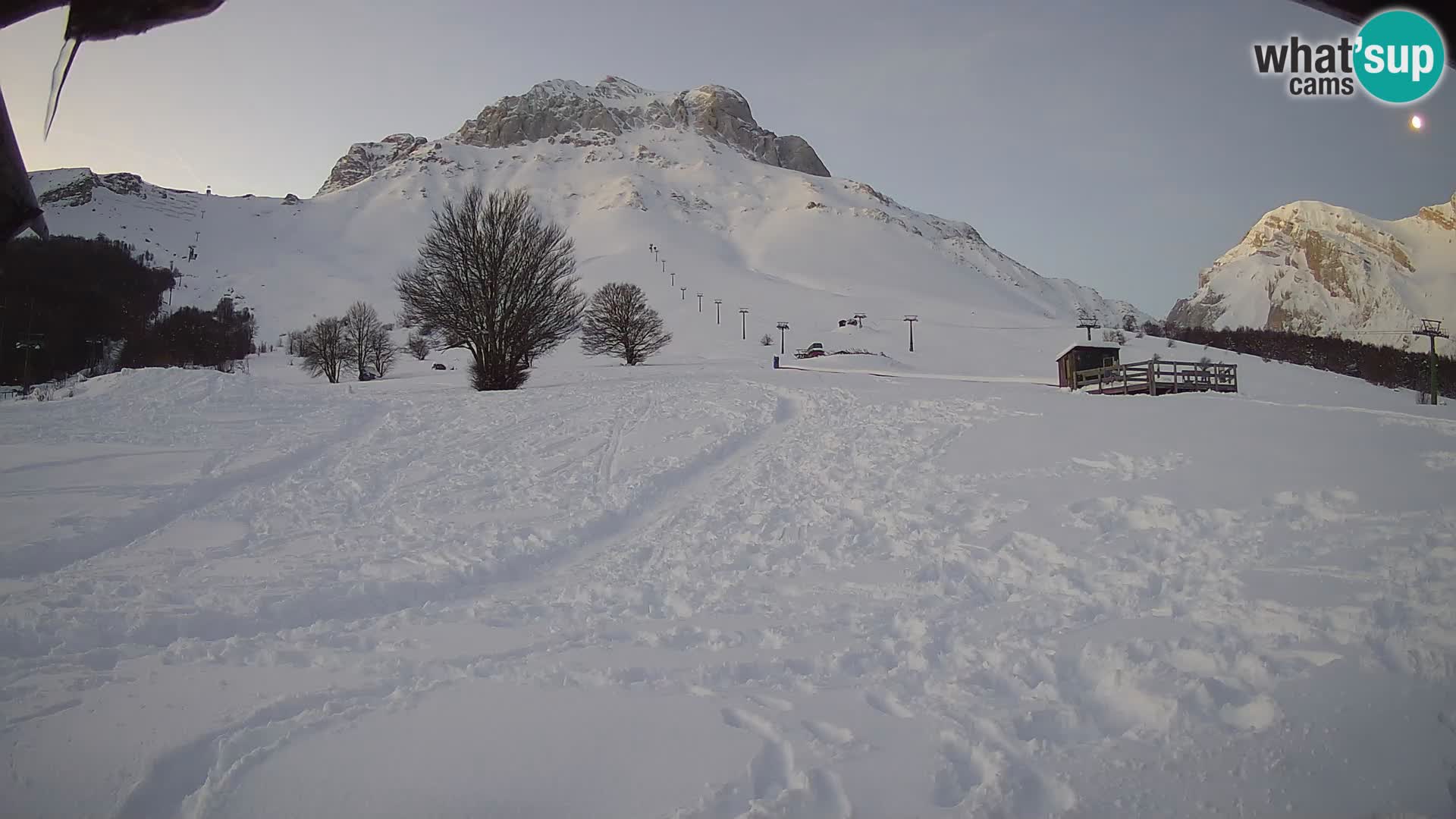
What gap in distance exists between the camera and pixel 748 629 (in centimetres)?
633

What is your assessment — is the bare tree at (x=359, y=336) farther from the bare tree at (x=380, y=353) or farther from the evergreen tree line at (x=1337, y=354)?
the evergreen tree line at (x=1337, y=354)

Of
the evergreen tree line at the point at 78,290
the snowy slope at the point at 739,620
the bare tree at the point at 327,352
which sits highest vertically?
the bare tree at the point at 327,352

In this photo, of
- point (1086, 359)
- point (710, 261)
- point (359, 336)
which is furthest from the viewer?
point (710, 261)

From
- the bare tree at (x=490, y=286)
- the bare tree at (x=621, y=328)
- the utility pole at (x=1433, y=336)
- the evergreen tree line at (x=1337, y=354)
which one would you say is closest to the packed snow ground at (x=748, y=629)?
the bare tree at (x=490, y=286)

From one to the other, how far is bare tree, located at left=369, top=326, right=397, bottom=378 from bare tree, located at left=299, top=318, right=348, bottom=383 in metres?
2.36

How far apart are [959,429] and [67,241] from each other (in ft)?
49.8

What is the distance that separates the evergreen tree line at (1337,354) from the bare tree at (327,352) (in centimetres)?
7173

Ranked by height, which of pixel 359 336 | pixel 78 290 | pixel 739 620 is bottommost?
pixel 739 620

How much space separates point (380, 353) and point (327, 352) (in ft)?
20.6

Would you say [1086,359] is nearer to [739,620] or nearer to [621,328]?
[739,620]

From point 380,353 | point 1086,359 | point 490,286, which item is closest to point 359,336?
point 380,353

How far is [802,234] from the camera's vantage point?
167 metres

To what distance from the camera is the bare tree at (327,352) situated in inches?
2206

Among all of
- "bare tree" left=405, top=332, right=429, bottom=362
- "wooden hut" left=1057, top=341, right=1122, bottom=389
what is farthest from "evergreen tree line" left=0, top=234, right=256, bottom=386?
"bare tree" left=405, top=332, right=429, bottom=362
